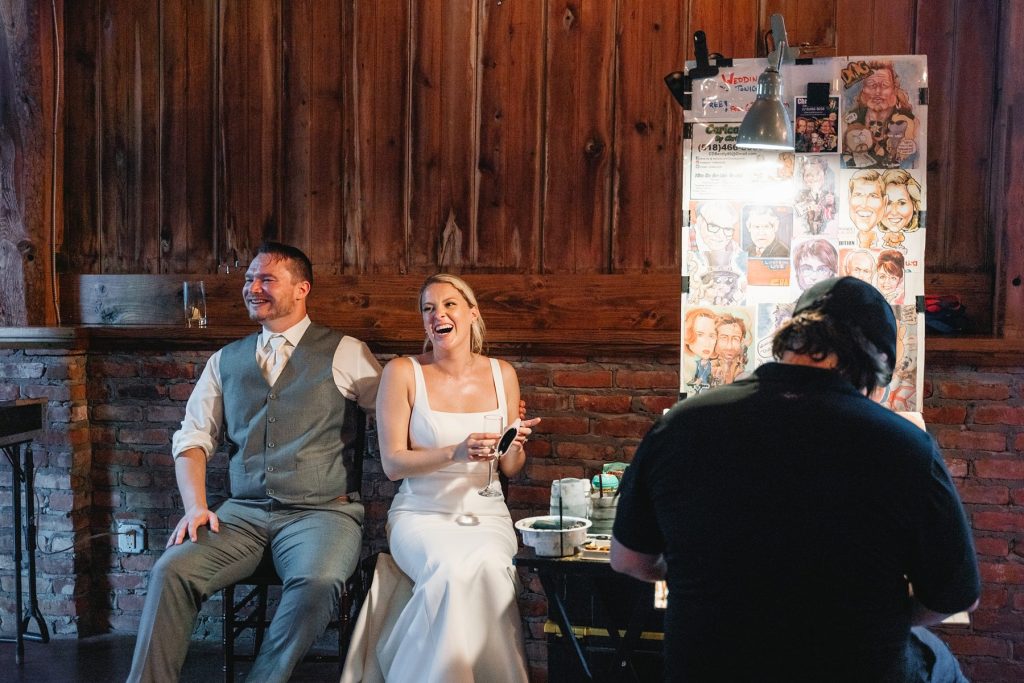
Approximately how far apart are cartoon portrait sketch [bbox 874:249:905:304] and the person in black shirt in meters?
1.10

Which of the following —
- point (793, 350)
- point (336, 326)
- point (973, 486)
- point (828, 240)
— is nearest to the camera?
point (793, 350)

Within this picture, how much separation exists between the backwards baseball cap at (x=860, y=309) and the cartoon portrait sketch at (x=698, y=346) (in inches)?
41.3

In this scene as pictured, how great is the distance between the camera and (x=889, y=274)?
2.78 metres

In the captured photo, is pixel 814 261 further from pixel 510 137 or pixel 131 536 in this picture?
pixel 131 536

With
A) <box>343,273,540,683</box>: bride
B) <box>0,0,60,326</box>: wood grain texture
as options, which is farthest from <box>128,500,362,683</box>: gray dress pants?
<box>0,0,60,326</box>: wood grain texture

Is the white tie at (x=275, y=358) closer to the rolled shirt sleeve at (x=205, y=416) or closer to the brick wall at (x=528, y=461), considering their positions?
the rolled shirt sleeve at (x=205, y=416)

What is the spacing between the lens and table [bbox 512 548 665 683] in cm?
257

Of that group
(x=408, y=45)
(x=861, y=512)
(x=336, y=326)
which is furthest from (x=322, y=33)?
(x=861, y=512)

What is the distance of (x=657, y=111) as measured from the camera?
3492 millimetres

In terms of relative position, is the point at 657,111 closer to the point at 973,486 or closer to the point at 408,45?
the point at 408,45

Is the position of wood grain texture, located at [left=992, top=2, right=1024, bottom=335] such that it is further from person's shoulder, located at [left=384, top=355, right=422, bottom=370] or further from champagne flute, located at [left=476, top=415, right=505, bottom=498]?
person's shoulder, located at [left=384, top=355, right=422, bottom=370]

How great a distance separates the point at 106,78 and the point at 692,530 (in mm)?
3317

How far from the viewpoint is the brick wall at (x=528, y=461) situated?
3.23m

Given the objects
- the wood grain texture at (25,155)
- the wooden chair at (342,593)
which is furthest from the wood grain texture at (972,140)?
the wood grain texture at (25,155)
